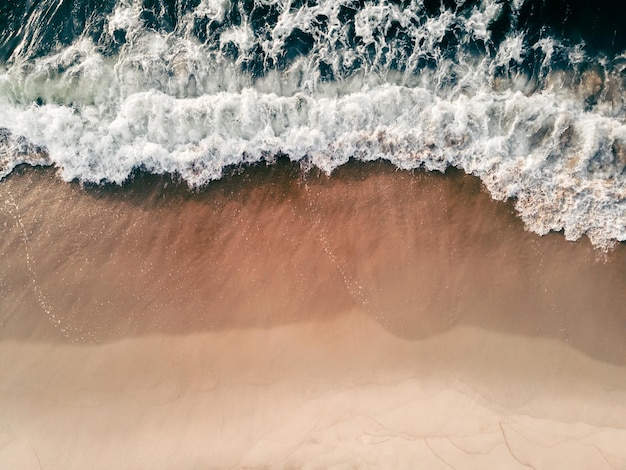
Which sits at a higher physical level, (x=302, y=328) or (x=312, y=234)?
(x=312, y=234)

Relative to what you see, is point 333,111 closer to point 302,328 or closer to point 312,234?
point 312,234

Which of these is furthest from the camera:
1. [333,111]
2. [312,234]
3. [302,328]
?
[333,111]

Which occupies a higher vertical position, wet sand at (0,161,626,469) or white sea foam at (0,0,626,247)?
white sea foam at (0,0,626,247)

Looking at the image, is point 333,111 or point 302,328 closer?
point 302,328

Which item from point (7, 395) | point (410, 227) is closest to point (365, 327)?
point (410, 227)

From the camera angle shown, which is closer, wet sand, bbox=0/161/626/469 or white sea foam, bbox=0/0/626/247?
wet sand, bbox=0/161/626/469

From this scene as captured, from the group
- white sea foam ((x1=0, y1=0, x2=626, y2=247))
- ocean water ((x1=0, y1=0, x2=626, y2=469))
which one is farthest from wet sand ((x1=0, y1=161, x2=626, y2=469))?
white sea foam ((x1=0, y1=0, x2=626, y2=247))

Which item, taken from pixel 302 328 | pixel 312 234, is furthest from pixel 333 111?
pixel 302 328

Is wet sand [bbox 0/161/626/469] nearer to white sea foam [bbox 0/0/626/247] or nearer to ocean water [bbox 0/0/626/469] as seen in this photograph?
ocean water [bbox 0/0/626/469]
